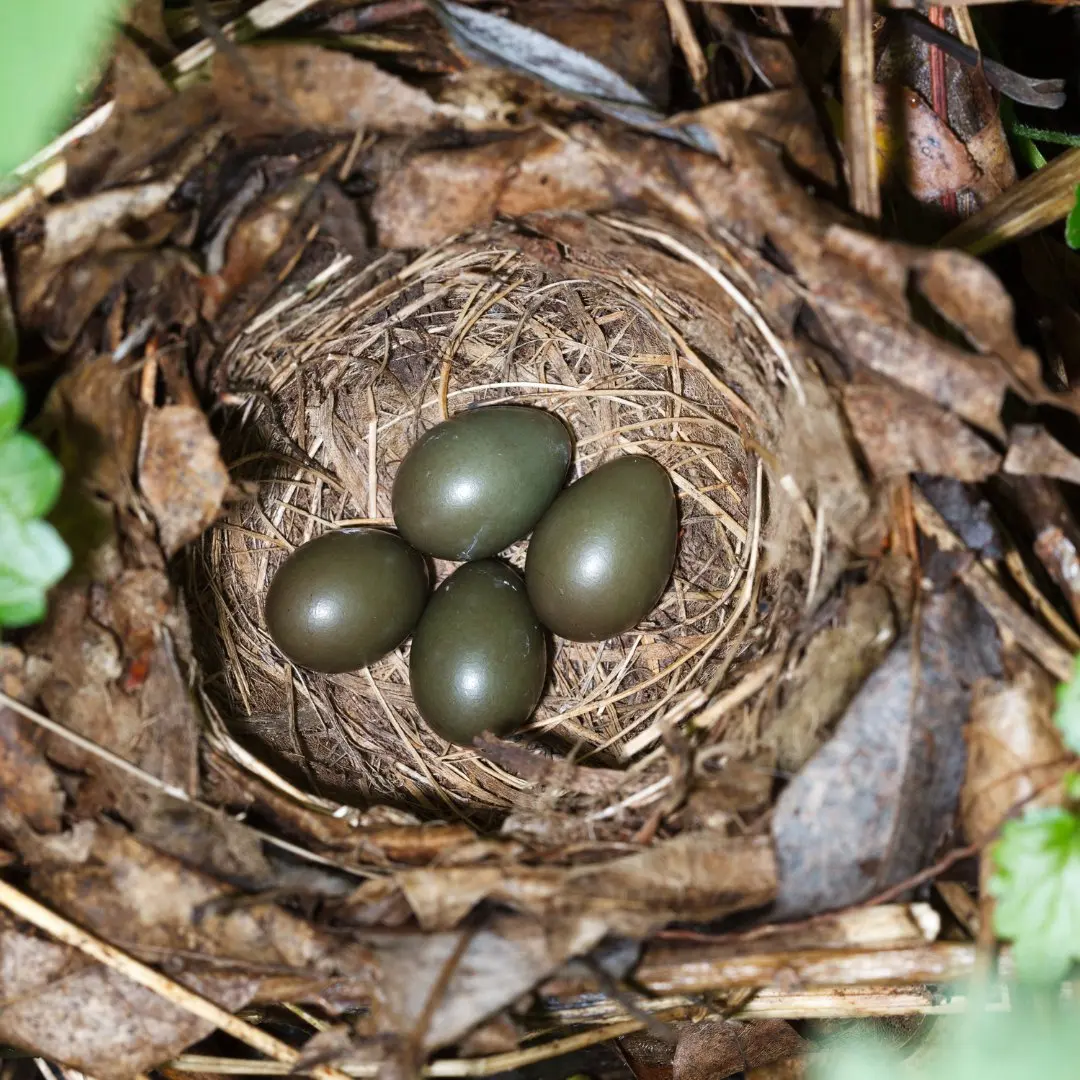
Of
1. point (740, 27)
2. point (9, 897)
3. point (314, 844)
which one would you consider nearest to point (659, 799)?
point (314, 844)

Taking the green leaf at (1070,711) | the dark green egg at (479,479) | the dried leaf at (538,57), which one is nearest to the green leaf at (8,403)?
the dried leaf at (538,57)

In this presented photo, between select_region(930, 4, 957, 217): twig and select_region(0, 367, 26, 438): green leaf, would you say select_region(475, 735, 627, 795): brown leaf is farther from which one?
select_region(930, 4, 957, 217): twig

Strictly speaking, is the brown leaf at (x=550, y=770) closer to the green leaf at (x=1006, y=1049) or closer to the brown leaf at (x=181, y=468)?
the green leaf at (x=1006, y=1049)

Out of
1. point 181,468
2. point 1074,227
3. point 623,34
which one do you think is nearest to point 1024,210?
point 1074,227

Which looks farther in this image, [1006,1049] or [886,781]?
[886,781]

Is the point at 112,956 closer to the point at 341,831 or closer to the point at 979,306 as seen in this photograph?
the point at 341,831

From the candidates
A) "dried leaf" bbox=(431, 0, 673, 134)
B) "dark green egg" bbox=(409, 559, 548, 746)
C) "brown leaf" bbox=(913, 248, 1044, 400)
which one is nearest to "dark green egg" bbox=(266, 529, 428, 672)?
"dark green egg" bbox=(409, 559, 548, 746)
